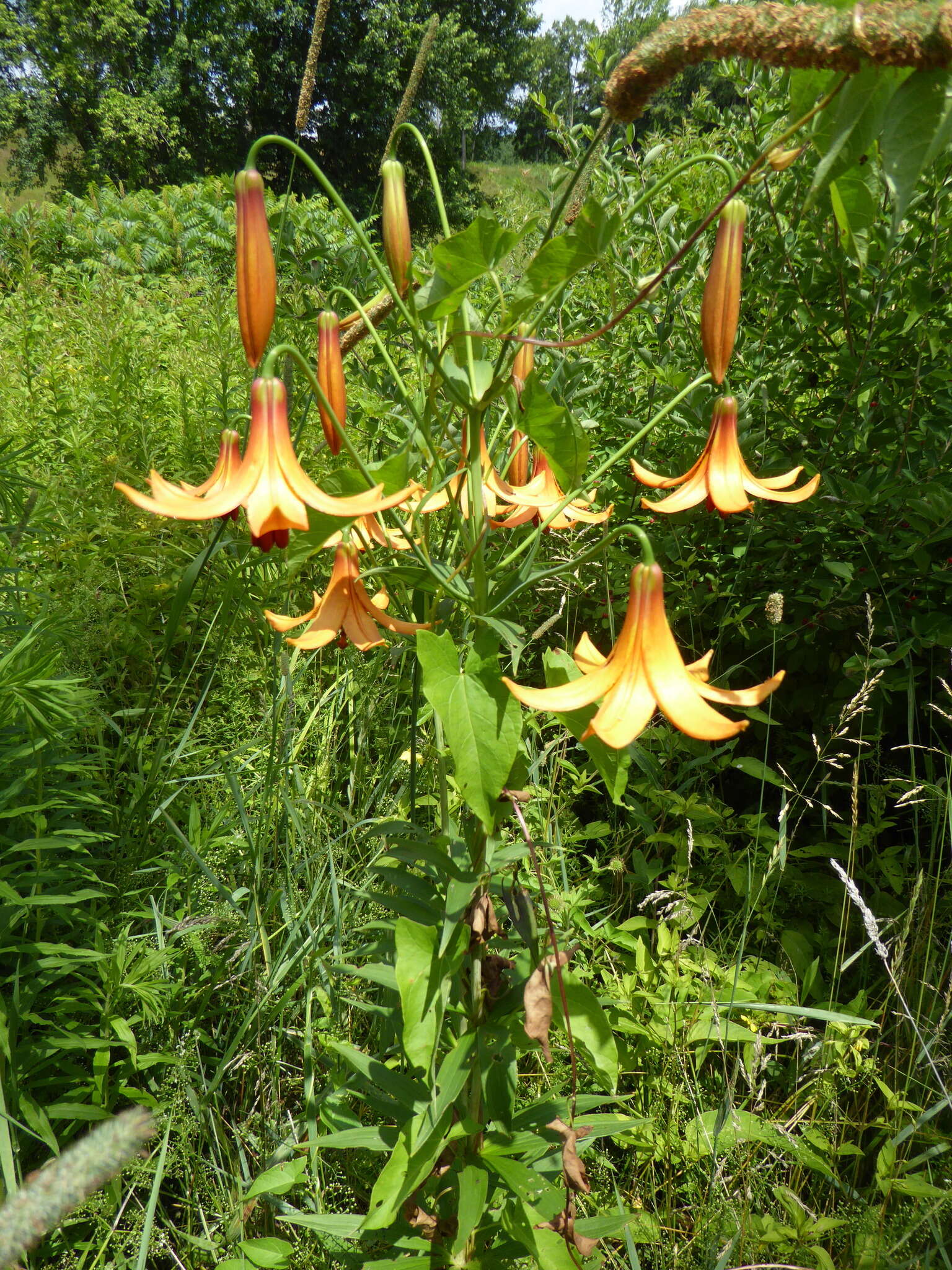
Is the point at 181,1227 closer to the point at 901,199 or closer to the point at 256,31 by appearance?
the point at 901,199

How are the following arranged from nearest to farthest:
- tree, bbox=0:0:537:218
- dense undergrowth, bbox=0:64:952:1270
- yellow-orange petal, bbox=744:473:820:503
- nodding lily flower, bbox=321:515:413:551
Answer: yellow-orange petal, bbox=744:473:820:503 → nodding lily flower, bbox=321:515:413:551 → dense undergrowth, bbox=0:64:952:1270 → tree, bbox=0:0:537:218

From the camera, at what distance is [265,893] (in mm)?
1518

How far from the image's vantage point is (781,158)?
564mm

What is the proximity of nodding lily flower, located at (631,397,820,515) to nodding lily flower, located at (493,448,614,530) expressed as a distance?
0.25 feet

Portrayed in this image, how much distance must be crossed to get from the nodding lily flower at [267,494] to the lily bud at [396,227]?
0.17m

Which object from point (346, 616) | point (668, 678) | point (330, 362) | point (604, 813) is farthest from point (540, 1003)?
point (604, 813)

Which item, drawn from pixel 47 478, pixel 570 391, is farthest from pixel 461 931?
pixel 47 478

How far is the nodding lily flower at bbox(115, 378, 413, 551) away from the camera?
697mm

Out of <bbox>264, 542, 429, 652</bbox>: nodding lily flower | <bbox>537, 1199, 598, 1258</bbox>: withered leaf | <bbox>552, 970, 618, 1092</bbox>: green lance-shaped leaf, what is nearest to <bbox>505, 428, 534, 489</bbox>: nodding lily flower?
<bbox>264, 542, 429, 652</bbox>: nodding lily flower

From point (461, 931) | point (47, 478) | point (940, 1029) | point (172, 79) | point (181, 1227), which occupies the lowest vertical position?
point (181, 1227)

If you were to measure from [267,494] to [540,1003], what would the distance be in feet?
1.79

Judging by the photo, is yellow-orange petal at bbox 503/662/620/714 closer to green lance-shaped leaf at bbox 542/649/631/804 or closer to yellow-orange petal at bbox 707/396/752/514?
green lance-shaped leaf at bbox 542/649/631/804

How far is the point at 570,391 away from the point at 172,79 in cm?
1797

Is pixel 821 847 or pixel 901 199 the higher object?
pixel 901 199
